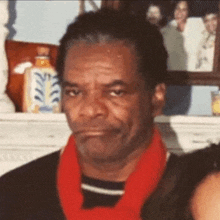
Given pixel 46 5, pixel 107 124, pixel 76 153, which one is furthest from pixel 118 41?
pixel 46 5

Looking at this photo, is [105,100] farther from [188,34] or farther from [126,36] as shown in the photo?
[188,34]

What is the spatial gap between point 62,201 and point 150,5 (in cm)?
77

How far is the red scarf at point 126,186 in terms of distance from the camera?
0.83 m

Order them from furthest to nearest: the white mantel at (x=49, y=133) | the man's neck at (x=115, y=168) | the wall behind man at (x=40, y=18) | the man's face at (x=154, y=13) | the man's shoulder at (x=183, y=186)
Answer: the wall behind man at (x=40, y=18)
the man's face at (x=154, y=13)
the white mantel at (x=49, y=133)
the man's neck at (x=115, y=168)
the man's shoulder at (x=183, y=186)

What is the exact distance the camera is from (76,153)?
39.8 inches

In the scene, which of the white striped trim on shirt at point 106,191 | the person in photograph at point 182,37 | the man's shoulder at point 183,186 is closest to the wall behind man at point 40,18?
the person in photograph at point 182,37

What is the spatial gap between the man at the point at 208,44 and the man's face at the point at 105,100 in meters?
0.43

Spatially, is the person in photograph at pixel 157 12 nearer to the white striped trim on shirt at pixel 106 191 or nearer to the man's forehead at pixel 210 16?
the man's forehead at pixel 210 16

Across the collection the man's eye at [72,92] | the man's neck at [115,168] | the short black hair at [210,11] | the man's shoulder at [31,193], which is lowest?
the man's shoulder at [31,193]

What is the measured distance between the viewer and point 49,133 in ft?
4.22

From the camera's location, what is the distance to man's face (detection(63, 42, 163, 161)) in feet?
2.85

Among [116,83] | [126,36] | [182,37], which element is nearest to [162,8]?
[182,37]

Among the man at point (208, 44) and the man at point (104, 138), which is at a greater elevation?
the man at point (208, 44)

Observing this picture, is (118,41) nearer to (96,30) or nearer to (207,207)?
(96,30)
